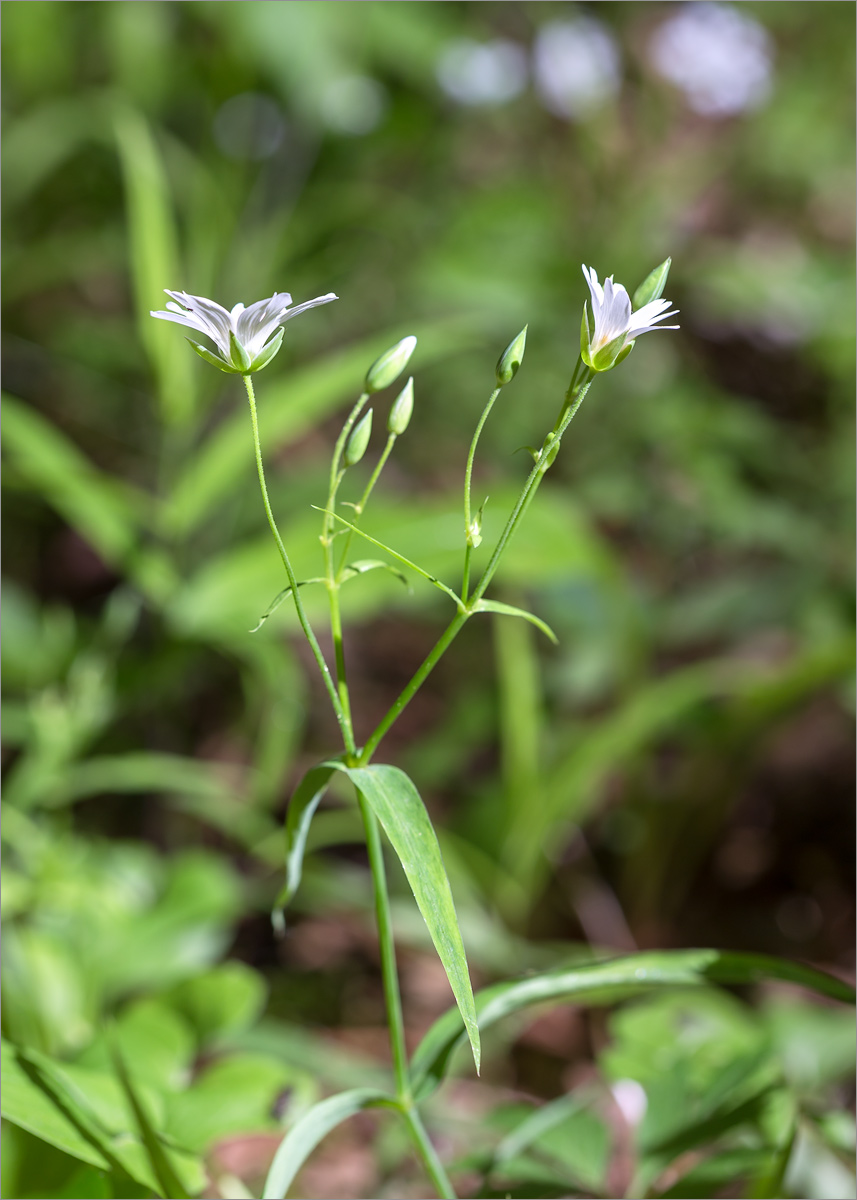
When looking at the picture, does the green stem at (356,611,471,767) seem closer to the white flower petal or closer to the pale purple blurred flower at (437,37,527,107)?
the white flower petal

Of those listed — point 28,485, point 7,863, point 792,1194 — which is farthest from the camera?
point 28,485

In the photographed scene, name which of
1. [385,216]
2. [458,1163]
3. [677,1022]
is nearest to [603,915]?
[677,1022]

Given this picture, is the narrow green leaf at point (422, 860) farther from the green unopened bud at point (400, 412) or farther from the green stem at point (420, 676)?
the green unopened bud at point (400, 412)

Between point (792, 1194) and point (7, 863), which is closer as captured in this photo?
point (792, 1194)

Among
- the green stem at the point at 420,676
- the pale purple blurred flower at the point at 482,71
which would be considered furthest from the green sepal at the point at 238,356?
the pale purple blurred flower at the point at 482,71

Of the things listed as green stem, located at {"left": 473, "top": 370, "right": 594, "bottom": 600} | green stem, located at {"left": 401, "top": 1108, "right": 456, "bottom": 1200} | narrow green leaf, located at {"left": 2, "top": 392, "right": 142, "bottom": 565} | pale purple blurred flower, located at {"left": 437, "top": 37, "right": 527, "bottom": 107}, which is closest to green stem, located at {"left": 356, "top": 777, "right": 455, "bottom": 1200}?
green stem, located at {"left": 401, "top": 1108, "right": 456, "bottom": 1200}

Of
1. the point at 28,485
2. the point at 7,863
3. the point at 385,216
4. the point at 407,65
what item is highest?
the point at 407,65

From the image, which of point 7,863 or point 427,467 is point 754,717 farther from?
point 427,467
